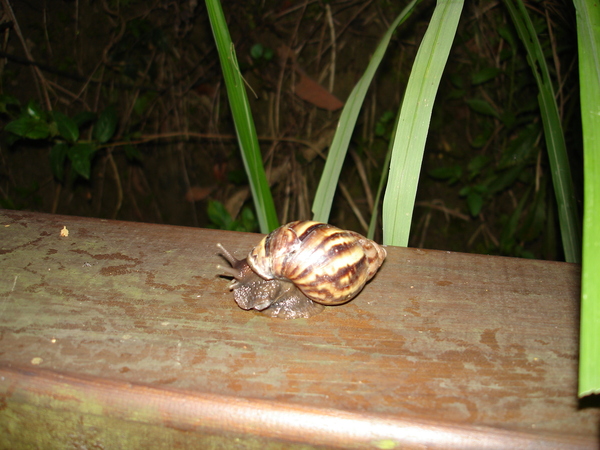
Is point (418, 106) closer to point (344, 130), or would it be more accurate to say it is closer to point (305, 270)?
point (344, 130)

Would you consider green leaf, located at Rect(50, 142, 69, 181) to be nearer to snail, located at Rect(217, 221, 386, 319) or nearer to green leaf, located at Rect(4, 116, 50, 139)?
green leaf, located at Rect(4, 116, 50, 139)

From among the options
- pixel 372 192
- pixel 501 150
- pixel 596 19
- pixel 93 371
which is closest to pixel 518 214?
pixel 501 150

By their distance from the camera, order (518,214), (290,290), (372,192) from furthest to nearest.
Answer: (372,192)
(518,214)
(290,290)

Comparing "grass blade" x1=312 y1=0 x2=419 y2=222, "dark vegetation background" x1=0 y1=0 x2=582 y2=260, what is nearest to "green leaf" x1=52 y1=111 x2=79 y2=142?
"dark vegetation background" x1=0 y1=0 x2=582 y2=260

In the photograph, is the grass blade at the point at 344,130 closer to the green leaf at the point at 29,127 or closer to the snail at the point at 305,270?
the snail at the point at 305,270

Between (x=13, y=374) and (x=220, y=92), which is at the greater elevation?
(x=13, y=374)

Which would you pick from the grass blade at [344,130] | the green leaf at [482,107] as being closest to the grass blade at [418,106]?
the grass blade at [344,130]

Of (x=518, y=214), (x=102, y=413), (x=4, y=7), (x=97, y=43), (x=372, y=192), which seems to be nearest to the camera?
(x=102, y=413)

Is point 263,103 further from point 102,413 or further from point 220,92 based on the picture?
point 102,413

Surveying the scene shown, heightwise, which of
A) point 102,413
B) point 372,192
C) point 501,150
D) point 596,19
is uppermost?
point 596,19
